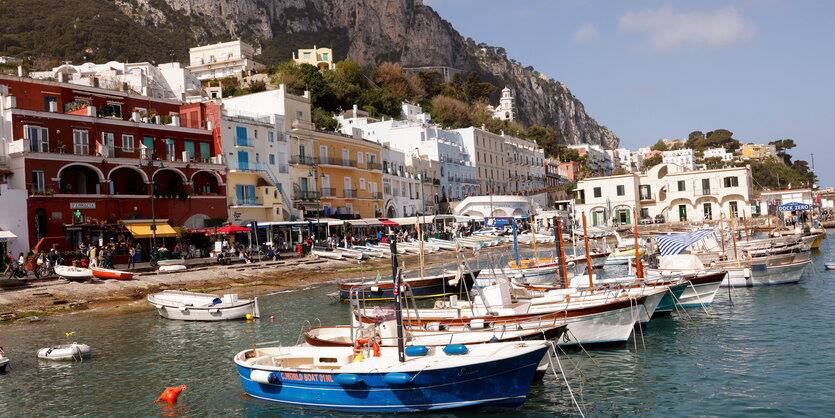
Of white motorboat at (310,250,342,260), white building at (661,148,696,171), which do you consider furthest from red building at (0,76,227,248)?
white building at (661,148,696,171)

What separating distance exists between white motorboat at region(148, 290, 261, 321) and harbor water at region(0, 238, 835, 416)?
24.0 inches

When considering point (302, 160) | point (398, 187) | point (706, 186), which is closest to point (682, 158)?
point (706, 186)

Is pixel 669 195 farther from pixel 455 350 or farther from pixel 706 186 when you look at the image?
pixel 455 350

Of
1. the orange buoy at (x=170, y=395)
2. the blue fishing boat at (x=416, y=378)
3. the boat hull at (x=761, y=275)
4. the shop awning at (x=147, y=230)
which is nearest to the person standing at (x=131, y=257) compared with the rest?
the shop awning at (x=147, y=230)

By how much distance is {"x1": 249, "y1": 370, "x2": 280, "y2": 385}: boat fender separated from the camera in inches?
577

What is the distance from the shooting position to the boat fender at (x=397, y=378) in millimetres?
13336

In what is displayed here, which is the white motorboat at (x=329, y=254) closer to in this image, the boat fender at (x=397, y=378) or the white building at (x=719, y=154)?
the boat fender at (x=397, y=378)

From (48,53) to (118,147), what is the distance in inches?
2737

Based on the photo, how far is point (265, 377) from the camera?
48.2 feet

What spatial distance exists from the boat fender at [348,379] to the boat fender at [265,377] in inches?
72.8

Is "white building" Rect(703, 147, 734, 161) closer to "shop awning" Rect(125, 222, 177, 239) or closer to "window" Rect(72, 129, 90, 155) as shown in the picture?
"shop awning" Rect(125, 222, 177, 239)

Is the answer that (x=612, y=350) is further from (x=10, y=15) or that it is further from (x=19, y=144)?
(x=10, y=15)

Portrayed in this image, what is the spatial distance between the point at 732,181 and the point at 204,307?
6886 cm

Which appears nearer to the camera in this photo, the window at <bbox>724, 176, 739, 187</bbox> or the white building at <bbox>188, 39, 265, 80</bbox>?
the window at <bbox>724, 176, 739, 187</bbox>
